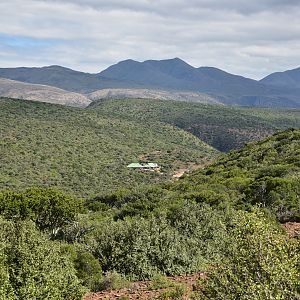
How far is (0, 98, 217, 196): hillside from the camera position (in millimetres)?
78750

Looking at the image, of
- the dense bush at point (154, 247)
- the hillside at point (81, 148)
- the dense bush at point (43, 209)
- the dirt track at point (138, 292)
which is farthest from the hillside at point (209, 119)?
the dirt track at point (138, 292)

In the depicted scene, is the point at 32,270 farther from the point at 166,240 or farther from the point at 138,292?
the point at 166,240

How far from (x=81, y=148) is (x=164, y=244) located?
78.9m

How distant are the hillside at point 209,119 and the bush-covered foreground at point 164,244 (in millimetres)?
101930

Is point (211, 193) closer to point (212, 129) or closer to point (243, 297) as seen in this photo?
point (243, 297)

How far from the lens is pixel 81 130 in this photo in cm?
10975

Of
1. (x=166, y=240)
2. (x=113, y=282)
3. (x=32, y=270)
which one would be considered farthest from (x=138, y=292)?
(x=32, y=270)

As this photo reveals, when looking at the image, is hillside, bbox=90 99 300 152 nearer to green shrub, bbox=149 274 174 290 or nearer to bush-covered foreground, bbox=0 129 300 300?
bush-covered foreground, bbox=0 129 300 300

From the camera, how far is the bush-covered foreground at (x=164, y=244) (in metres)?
10.5

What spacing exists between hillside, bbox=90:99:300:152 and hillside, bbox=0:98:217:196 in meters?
16.4

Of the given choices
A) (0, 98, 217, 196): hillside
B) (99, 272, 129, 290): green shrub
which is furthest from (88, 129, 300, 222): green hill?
(0, 98, 217, 196): hillside

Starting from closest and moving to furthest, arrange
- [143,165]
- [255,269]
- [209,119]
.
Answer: [255,269] → [143,165] → [209,119]

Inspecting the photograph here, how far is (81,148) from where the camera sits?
97500 millimetres

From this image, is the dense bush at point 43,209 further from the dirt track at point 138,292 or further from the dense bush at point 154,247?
the dirt track at point 138,292
